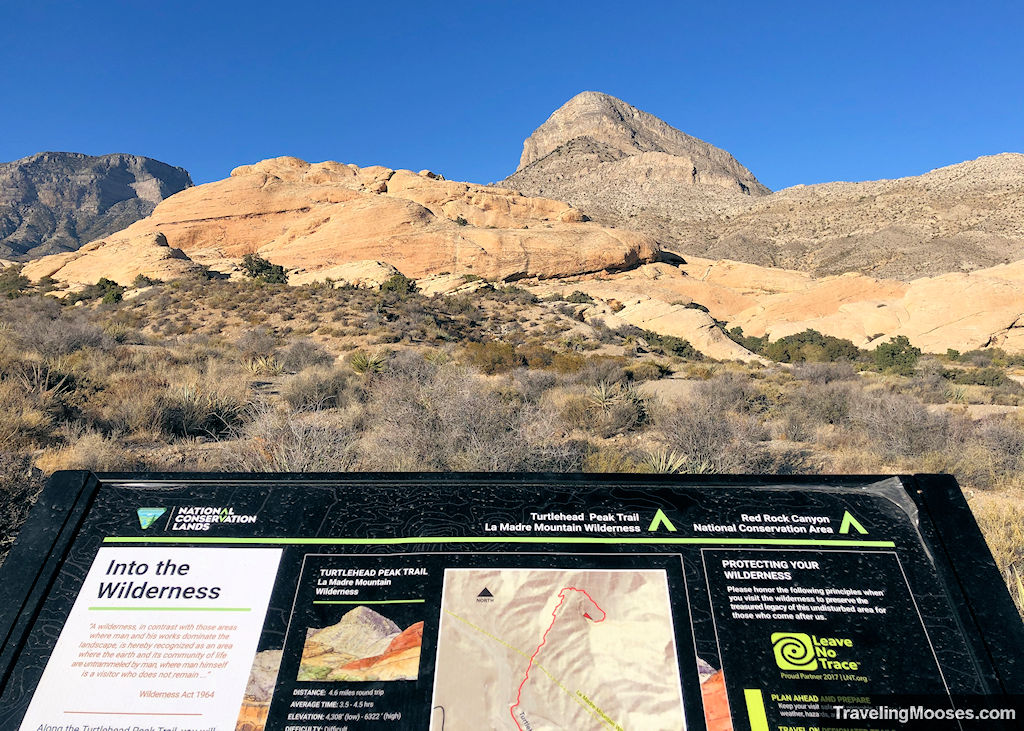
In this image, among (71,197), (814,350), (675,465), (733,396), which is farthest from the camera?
(71,197)

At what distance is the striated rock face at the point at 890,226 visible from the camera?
42.1 m

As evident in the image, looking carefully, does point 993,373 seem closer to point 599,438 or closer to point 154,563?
point 599,438

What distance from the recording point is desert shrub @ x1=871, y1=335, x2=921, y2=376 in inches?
693

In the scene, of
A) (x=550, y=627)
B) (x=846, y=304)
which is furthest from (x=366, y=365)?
Answer: (x=846, y=304)

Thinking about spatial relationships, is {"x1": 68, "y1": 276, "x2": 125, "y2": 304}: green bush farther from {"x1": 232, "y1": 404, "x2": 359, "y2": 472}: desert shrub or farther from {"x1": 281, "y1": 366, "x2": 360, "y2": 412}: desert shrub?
{"x1": 232, "y1": 404, "x2": 359, "y2": 472}: desert shrub

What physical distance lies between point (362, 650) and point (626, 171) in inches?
3245

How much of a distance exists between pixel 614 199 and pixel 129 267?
5249cm

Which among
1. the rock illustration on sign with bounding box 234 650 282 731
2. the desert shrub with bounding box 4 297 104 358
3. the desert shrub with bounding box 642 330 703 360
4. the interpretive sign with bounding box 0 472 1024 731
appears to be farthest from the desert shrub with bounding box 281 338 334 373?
the desert shrub with bounding box 642 330 703 360

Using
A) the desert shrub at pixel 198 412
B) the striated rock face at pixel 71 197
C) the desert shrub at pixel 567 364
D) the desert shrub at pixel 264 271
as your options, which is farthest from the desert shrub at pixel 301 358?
the striated rock face at pixel 71 197

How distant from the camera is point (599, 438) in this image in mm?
8070

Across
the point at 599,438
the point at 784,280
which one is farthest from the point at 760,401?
the point at 784,280

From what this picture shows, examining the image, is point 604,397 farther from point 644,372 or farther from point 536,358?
point 644,372

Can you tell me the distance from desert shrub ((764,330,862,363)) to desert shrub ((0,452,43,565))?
872 inches

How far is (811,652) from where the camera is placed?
184 cm
